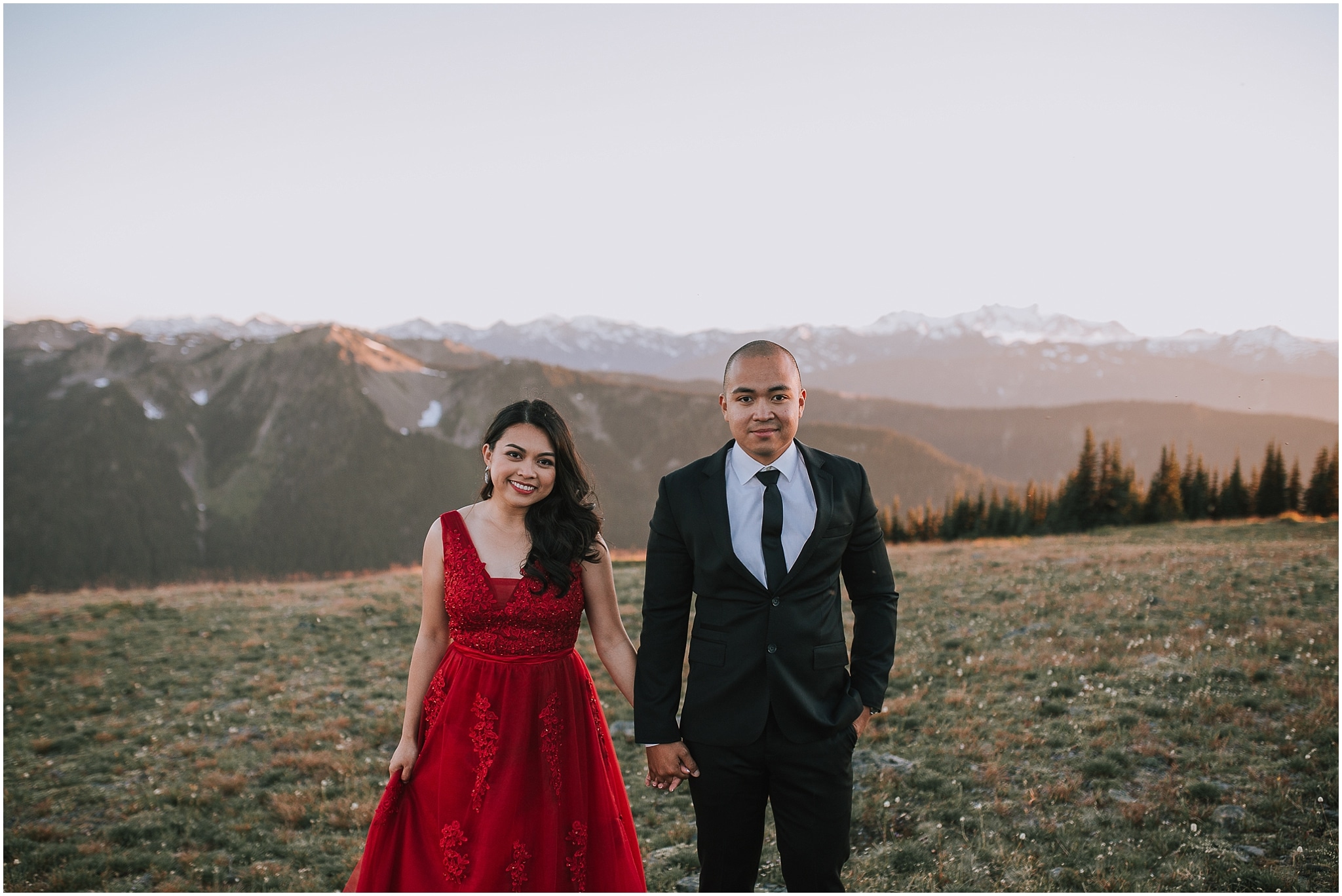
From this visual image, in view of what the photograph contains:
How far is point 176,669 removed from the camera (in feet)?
39.8

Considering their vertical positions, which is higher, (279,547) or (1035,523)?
(1035,523)

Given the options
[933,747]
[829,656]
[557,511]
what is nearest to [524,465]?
[557,511]

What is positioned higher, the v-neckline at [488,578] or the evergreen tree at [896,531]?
the v-neckline at [488,578]

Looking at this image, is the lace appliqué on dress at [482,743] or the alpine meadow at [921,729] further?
the alpine meadow at [921,729]

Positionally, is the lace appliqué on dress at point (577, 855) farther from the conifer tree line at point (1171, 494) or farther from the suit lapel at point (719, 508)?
the conifer tree line at point (1171, 494)

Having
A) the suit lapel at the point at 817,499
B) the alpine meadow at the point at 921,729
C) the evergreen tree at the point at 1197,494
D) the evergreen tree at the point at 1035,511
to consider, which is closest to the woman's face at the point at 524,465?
the alpine meadow at the point at 921,729

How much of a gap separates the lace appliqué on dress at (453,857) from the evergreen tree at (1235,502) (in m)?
54.0

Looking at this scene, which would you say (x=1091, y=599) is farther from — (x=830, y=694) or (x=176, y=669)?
(x=176, y=669)

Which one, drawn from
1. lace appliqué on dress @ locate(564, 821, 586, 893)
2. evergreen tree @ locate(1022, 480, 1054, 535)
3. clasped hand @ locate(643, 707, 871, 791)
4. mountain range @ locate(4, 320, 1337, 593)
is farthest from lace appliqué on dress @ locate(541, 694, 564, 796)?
mountain range @ locate(4, 320, 1337, 593)

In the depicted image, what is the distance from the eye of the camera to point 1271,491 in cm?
4438

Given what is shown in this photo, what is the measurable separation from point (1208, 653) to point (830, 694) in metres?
8.68

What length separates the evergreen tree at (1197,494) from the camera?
147 ft

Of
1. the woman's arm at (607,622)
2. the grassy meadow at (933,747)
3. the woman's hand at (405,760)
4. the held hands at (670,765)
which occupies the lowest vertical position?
the grassy meadow at (933,747)

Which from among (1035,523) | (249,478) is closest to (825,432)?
(1035,523)
